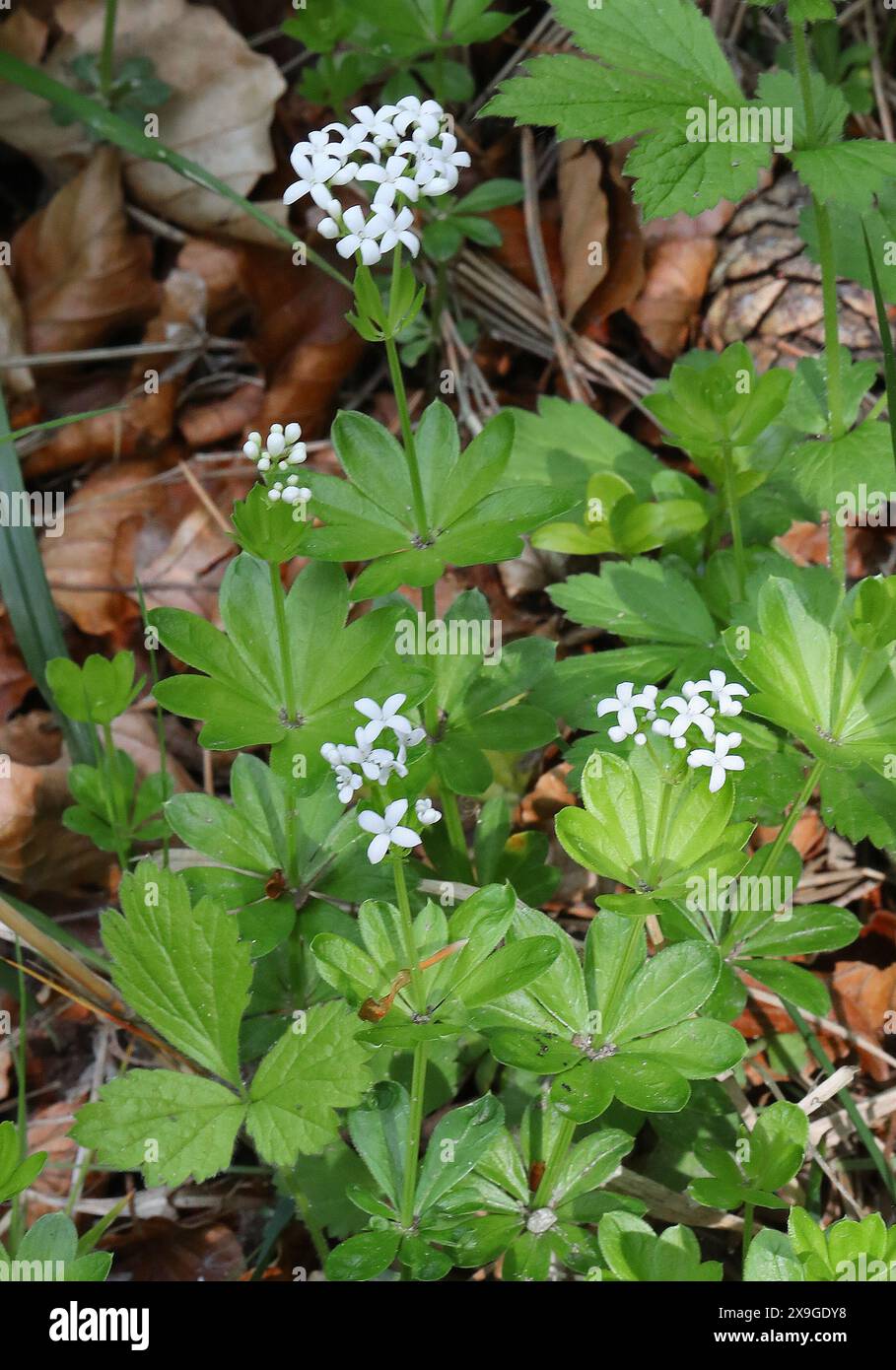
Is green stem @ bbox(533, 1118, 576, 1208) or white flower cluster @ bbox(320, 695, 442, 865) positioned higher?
white flower cluster @ bbox(320, 695, 442, 865)

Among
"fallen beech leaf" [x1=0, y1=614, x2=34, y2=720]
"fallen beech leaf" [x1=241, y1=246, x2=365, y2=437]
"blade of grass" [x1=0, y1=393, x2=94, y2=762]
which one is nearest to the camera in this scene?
"blade of grass" [x1=0, y1=393, x2=94, y2=762]

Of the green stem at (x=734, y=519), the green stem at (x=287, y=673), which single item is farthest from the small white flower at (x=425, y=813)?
the green stem at (x=734, y=519)

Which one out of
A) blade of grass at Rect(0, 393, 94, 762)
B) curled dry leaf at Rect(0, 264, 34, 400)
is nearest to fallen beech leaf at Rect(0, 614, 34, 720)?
blade of grass at Rect(0, 393, 94, 762)

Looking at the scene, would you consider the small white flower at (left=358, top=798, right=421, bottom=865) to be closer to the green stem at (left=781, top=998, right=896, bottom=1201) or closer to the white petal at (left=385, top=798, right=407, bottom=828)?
the white petal at (left=385, top=798, right=407, bottom=828)

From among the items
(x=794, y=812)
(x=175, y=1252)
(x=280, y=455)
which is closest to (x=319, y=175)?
(x=280, y=455)

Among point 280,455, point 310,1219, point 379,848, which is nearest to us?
point 379,848

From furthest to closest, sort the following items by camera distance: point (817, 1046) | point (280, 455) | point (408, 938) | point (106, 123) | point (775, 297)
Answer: point (775, 297), point (106, 123), point (817, 1046), point (280, 455), point (408, 938)

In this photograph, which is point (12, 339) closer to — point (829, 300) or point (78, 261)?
point (78, 261)
